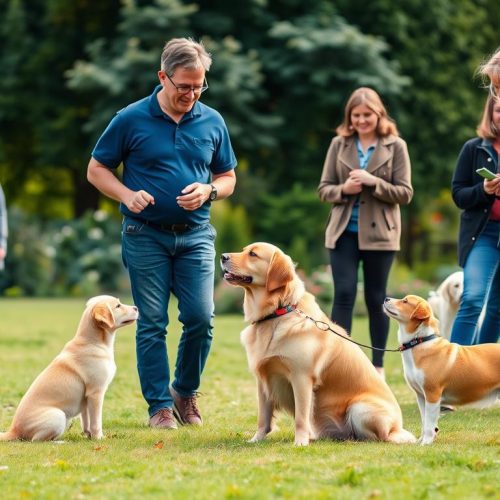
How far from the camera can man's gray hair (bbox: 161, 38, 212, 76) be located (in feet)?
22.5

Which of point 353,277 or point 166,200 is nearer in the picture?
point 166,200

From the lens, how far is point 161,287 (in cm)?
723

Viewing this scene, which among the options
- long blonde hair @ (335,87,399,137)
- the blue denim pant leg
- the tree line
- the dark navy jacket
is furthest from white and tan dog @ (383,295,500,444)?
the tree line

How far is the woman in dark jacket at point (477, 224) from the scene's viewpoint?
311 inches

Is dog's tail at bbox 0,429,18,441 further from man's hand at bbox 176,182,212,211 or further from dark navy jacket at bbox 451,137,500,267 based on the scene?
dark navy jacket at bbox 451,137,500,267

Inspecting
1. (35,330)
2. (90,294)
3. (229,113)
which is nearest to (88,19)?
(229,113)

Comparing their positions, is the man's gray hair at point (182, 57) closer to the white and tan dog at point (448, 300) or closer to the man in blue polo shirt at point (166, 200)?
the man in blue polo shirt at point (166, 200)

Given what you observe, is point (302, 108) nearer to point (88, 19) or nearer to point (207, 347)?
point (88, 19)

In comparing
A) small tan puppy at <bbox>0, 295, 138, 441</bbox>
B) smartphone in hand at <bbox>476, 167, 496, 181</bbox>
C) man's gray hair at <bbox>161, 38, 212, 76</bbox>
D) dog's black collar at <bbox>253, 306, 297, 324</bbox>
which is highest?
man's gray hair at <bbox>161, 38, 212, 76</bbox>

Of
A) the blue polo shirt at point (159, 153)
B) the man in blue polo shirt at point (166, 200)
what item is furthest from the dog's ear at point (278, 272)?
the blue polo shirt at point (159, 153)

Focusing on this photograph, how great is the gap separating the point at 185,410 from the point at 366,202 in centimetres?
234

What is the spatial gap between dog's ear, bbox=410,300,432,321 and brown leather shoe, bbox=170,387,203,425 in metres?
1.93

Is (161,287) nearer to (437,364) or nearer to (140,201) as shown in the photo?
(140,201)

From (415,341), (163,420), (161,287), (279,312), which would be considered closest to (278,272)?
(279,312)
